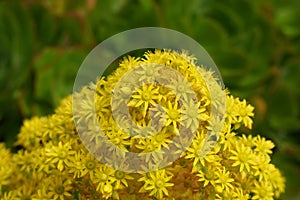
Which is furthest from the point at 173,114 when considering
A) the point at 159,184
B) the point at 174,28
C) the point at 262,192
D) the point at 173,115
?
the point at 174,28

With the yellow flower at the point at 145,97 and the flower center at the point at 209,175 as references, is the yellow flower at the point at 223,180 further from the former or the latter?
the yellow flower at the point at 145,97

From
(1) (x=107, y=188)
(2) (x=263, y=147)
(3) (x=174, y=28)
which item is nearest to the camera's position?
(1) (x=107, y=188)

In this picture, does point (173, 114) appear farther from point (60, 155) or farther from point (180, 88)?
point (60, 155)

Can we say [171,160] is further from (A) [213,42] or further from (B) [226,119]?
(A) [213,42]

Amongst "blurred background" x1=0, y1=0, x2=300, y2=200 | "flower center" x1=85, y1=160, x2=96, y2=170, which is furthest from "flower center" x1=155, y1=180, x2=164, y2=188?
"blurred background" x1=0, y1=0, x2=300, y2=200

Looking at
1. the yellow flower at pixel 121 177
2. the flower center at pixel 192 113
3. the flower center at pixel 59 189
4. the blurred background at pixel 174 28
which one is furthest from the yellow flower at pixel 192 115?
the blurred background at pixel 174 28

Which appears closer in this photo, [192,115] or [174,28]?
[192,115]

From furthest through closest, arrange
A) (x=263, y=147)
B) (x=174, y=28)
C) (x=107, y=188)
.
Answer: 1. (x=174, y=28)
2. (x=263, y=147)
3. (x=107, y=188)
